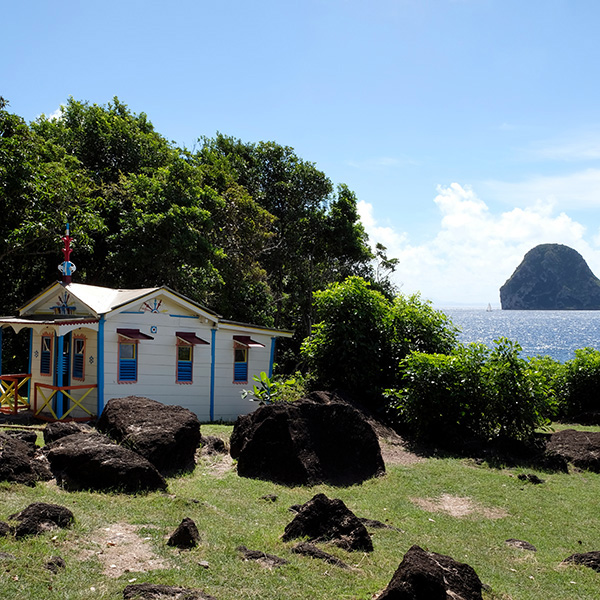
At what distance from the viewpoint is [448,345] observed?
18562 mm

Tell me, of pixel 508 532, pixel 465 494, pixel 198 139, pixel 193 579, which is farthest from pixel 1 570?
pixel 198 139

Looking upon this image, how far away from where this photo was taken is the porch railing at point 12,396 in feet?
59.1

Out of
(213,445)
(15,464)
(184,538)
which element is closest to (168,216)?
(213,445)

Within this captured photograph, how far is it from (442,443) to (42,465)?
9.70 meters

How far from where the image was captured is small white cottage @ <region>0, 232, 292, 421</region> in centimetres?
1666

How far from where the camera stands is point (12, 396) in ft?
62.8

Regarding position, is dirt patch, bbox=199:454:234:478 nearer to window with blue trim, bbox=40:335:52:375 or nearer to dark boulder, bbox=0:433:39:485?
dark boulder, bbox=0:433:39:485

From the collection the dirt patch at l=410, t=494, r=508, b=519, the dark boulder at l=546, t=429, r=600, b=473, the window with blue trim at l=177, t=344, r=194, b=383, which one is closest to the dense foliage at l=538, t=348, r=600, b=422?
the dark boulder at l=546, t=429, r=600, b=473

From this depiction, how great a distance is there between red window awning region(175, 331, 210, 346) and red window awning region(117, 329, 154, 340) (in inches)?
45.3

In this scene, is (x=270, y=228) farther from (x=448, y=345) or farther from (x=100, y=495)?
(x=100, y=495)

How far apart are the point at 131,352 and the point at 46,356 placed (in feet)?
10.1

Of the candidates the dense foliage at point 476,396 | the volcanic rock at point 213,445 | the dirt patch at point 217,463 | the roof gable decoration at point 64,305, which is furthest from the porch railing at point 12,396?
the dense foliage at point 476,396

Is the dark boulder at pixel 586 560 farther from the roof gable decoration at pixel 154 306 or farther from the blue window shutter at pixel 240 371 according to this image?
the blue window shutter at pixel 240 371

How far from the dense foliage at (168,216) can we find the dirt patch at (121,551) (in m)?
15.7
